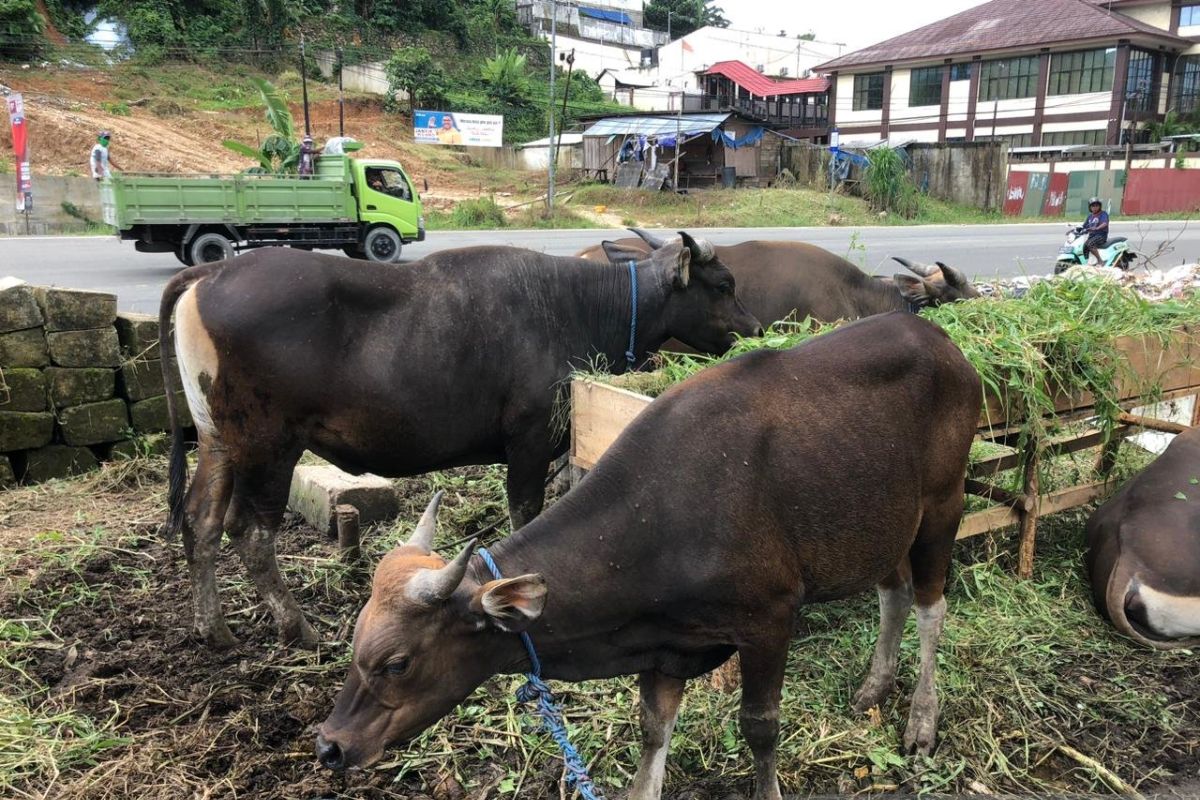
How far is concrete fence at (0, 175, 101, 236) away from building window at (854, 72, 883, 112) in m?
38.4

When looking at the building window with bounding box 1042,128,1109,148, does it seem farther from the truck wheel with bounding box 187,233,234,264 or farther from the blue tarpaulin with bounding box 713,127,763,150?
the truck wheel with bounding box 187,233,234,264

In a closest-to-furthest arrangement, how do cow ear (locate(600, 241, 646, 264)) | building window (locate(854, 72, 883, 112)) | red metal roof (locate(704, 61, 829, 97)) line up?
1. cow ear (locate(600, 241, 646, 264))
2. building window (locate(854, 72, 883, 112))
3. red metal roof (locate(704, 61, 829, 97))

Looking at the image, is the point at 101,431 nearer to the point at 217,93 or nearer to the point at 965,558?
the point at 965,558

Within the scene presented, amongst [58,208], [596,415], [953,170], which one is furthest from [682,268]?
[953,170]

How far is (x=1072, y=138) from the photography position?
45.8 metres

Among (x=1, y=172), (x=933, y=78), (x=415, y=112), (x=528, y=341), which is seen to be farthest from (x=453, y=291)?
(x=933, y=78)

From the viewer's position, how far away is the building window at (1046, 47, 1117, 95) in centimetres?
4385

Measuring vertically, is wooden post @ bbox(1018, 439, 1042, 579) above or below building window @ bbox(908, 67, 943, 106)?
below

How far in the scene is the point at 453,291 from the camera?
5.51 metres

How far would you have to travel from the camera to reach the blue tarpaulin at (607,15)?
2928 inches

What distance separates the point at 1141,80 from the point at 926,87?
9.71 meters

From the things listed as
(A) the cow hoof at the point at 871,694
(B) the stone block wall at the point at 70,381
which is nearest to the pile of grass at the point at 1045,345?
(A) the cow hoof at the point at 871,694

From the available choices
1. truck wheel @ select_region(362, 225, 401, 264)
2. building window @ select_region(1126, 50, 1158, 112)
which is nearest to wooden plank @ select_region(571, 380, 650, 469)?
truck wheel @ select_region(362, 225, 401, 264)

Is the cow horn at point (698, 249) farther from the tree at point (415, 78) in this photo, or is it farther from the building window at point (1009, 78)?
the building window at point (1009, 78)
